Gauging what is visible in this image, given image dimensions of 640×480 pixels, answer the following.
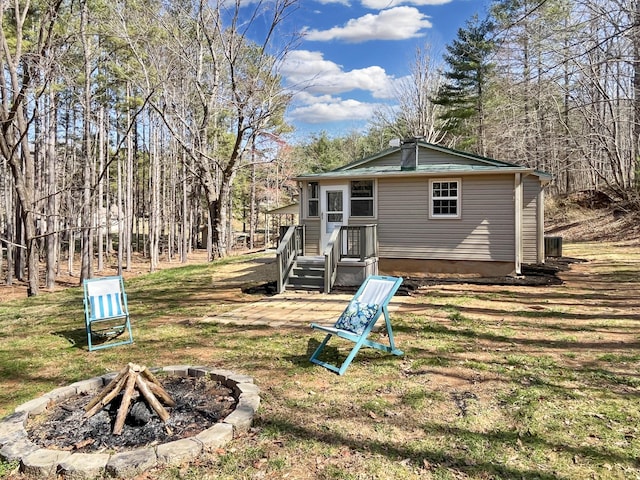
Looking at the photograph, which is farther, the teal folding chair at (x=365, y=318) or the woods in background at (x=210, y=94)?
the woods in background at (x=210, y=94)

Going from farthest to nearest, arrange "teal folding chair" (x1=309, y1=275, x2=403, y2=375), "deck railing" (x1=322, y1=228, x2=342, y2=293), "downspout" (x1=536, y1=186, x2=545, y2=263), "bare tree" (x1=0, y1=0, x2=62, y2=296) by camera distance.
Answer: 1. "downspout" (x1=536, y1=186, x2=545, y2=263)
2. "bare tree" (x1=0, y1=0, x2=62, y2=296)
3. "deck railing" (x1=322, y1=228, x2=342, y2=293)
4. "teal folding chair" (x1=309, y1=275, x2=403, y2=375)

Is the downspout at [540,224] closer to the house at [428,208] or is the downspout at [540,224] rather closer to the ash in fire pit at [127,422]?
the house at [428,208]

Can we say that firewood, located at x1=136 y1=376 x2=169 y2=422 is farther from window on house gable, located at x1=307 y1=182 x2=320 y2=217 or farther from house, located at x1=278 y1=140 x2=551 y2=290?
window on house gable, located at x1=307 y1=182 x2=320 y2=217

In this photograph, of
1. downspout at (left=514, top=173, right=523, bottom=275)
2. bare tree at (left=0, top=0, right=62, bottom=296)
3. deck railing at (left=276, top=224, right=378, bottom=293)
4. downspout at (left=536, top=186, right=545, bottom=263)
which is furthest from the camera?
downspout at (left=536, top=186, right=545, bottom=263)

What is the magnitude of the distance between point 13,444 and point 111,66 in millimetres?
16451

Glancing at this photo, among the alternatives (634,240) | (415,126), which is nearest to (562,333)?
→ (634,240)

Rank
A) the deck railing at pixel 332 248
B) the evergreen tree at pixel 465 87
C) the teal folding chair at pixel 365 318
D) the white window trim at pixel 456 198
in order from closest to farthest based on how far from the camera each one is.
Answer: the teal folding chair at pixel 365 318
the deck railing at pixel 332 248
the white window trim at pixel 456 198
the evergreen tree at pixel 465 87

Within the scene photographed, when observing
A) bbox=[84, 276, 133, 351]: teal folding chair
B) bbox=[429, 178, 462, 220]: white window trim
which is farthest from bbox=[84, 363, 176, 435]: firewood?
bbox=[429, 178, 462, 220]: white window trim

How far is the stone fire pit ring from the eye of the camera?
97.3 inches

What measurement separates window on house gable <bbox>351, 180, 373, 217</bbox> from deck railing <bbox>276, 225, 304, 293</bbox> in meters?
1.74

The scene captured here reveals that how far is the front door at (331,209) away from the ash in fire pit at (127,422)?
25.2ft

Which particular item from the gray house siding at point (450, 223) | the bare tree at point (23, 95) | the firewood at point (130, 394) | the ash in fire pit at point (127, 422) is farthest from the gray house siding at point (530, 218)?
the bare tree at point (23, 95)

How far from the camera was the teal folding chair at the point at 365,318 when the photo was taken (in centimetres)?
432

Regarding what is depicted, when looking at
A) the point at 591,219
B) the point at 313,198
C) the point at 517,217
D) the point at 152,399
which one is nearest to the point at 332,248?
the point at 313,198
